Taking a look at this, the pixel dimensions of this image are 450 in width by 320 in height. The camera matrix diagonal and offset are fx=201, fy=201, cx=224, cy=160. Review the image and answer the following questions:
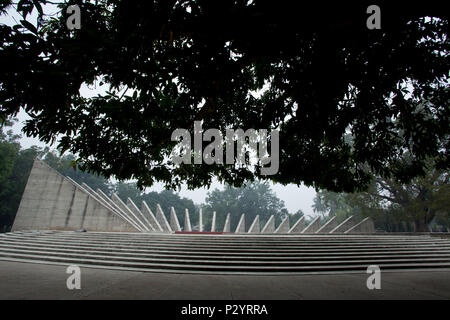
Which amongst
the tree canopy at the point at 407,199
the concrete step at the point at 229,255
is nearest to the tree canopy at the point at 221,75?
the concrete step at the point at 229,255

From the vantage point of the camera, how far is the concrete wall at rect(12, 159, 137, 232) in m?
17.0

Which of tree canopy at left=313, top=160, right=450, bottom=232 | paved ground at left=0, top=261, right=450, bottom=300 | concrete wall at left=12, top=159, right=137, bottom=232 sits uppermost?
tree canopy at left=313, top=160, right=450, bottom=232

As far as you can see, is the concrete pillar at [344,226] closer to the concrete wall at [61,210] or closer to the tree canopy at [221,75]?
the tree canopy at [221,75]

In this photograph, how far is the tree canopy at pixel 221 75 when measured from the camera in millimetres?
2834

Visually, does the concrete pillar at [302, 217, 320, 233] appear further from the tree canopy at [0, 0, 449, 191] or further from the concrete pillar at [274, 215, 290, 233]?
the tree canopy at [0, 0, 449, 191]

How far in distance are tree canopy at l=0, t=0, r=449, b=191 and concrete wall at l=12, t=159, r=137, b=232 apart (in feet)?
46.2

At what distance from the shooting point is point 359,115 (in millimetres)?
5855

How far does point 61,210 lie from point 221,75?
66.3 ft

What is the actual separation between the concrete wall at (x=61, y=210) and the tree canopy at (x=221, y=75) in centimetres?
1409

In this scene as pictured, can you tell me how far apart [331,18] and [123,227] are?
1928 cm

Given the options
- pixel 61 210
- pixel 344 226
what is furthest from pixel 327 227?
pixel 61 210

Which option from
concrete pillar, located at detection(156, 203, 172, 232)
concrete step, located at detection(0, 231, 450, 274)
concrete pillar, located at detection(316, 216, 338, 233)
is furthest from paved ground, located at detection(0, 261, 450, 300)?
concrete pillar, located at detection(156, 203, 172, 232)

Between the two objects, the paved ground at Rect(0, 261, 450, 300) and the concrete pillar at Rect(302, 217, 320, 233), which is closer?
the paved ground at Rect(0, 261, 450, 300)
